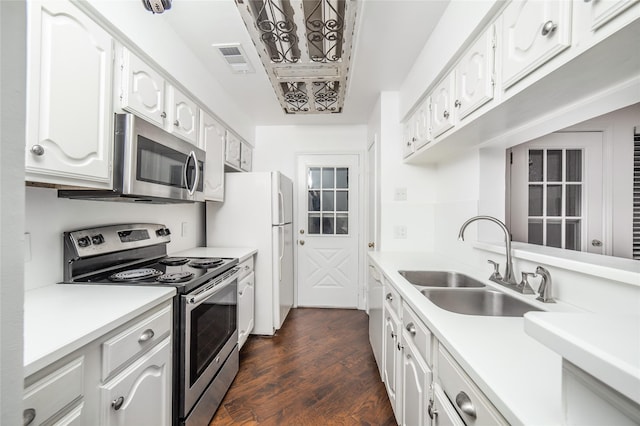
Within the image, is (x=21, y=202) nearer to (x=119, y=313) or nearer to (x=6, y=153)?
(x=6, y=153)

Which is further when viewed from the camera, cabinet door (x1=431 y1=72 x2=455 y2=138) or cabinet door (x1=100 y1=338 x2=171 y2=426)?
cabinet door (x1=431 y1=72 x2=455 y2=138)

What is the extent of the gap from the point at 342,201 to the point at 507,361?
9.68ft

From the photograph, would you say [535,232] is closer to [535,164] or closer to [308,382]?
[535,164]

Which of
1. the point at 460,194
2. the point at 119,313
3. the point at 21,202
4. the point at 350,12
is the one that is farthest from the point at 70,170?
the point at 460,194

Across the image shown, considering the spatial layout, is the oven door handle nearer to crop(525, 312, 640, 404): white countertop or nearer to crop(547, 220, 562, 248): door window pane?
crop(525, 312, 640, 404): white countertop

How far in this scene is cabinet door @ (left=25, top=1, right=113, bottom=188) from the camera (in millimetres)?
944

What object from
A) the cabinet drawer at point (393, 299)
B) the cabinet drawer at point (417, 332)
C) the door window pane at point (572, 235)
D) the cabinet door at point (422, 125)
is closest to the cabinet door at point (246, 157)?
the cabinet door at point (422, 125)

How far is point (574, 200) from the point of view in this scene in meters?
1.36

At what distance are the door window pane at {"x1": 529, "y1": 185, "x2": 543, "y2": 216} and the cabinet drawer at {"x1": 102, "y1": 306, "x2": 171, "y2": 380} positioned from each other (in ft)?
6.91

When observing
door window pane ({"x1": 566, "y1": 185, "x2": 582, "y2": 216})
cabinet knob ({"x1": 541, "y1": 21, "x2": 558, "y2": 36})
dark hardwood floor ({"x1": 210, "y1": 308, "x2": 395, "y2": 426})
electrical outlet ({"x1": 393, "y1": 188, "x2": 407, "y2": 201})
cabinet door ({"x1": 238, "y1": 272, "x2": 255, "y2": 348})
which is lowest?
dark hardwood floor ({"x1": 210, "y1": 308, "x2": 395, "y2": 426})

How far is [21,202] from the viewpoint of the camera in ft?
1.08

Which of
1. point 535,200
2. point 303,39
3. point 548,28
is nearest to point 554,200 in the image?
point 535,200

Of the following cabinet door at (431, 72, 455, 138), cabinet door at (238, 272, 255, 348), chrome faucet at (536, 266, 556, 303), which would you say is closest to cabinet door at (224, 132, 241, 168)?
cabinet door at (238, 272, 255, 348)

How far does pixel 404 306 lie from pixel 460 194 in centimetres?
115
